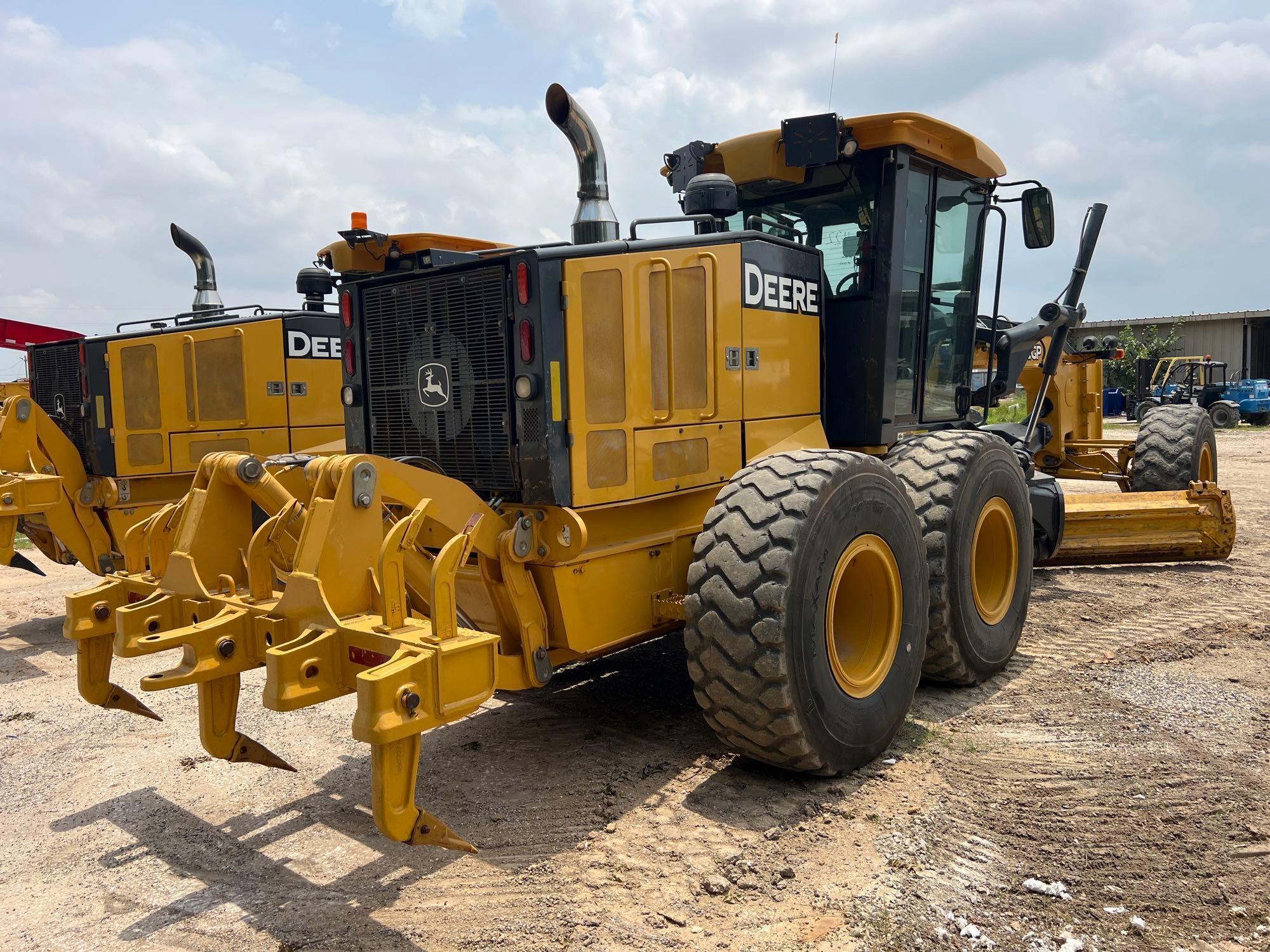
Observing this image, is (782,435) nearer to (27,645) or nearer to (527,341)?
(527,341)

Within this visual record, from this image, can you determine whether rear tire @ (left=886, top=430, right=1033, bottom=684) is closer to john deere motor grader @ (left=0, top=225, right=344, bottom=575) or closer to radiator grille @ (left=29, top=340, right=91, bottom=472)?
john deere motor grader @ (left=0, top=225, right=344, bottom=575)

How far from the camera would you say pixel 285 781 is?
4.25 metres

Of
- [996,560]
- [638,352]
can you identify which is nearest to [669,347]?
[638,352]

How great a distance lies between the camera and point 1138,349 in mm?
38438

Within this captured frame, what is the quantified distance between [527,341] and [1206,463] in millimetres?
9306

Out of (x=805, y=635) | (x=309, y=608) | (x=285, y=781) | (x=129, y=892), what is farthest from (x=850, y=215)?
(x=129, y=892)

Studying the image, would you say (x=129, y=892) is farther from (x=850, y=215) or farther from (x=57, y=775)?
(x=850, y=215)

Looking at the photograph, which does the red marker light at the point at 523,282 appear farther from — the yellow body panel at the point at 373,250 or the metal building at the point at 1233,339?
the metal building at the point at 1233,339

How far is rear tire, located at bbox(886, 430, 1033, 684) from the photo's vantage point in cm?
482

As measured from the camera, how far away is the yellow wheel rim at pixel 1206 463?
10000 millimetres

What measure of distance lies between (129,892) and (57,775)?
149 centimetres

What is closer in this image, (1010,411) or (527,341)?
(527,341)

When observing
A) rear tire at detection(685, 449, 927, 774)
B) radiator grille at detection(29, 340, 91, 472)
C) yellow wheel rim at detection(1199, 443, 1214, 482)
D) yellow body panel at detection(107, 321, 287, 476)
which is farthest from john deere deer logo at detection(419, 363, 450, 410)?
yellow wheel rim at detection(1199, 443, 1214, 482)

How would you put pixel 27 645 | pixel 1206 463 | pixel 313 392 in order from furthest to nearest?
1. pixel 1206 463
2. pixel 313 392
3. pixel 27 645
